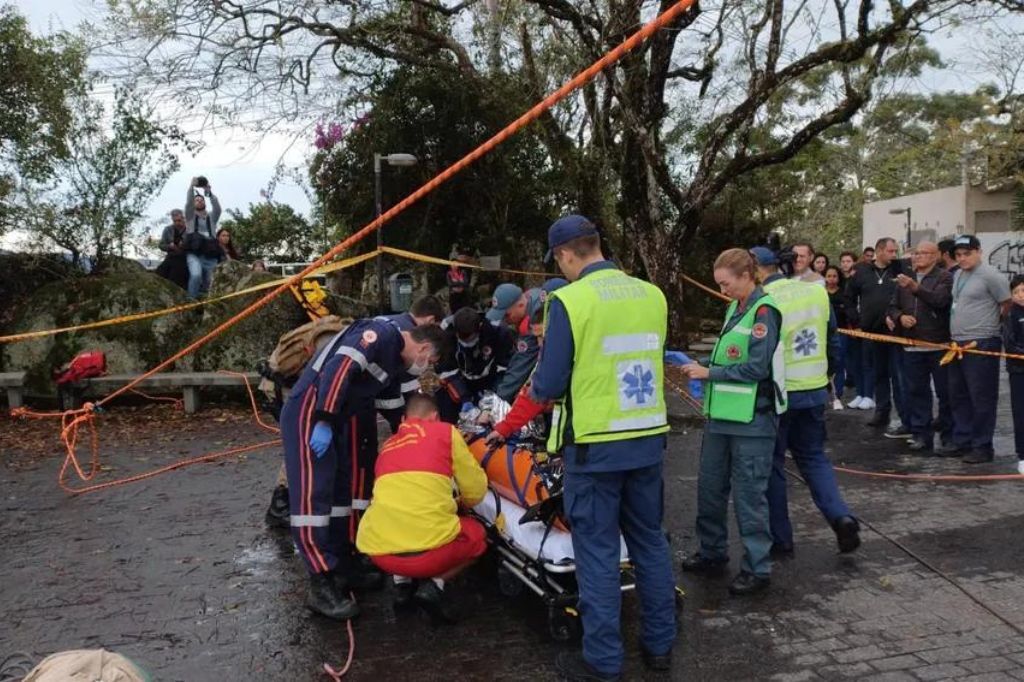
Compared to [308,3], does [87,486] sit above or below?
below

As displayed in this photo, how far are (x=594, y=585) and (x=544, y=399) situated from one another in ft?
2.73

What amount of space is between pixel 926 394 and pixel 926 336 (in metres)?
0.56

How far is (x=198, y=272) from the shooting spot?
12594 mm

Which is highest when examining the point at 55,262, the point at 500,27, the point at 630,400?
the point at 500,27

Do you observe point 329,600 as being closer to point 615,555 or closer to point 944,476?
point 615,555

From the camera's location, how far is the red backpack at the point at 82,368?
9578 millimetres

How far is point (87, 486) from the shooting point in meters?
7.10

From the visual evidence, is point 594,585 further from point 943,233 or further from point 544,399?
point 943,233

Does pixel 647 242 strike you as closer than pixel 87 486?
No

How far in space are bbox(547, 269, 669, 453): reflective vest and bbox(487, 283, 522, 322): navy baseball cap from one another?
2561mm

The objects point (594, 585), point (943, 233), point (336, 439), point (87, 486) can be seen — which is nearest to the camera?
point (594, 585)

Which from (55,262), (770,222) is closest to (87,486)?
(55,262)

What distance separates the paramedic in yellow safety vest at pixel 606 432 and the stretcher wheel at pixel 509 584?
785 mm

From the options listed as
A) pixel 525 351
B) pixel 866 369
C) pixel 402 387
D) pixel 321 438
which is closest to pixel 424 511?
pixel 321 438
